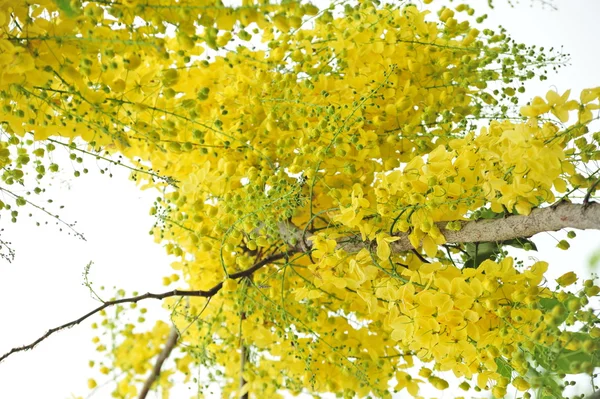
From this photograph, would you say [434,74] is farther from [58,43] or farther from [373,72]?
[58,43]

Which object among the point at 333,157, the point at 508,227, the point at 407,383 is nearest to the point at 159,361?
the point at 407,383

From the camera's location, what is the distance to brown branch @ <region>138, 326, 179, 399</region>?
113cm

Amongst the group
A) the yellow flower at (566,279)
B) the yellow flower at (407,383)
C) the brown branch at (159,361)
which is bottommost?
the yellow flower at (566,279)

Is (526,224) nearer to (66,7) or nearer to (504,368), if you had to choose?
(504,368)

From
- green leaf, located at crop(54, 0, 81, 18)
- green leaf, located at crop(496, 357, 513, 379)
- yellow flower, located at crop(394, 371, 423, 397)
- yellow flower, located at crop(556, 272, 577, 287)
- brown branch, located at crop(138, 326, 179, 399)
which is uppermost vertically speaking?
brown branch, located at crop(138, 326, 179, 399)

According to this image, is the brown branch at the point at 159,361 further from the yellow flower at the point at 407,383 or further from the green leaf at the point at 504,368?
the green leaf at the point at 504,368

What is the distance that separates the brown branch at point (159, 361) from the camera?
1.13 metres

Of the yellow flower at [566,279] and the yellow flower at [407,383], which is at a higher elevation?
the yellow flower at [407,383]

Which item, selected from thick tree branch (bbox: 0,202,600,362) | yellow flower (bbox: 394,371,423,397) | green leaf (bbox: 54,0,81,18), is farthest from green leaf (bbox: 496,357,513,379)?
green leaf (bbox: 54,0,81,18)

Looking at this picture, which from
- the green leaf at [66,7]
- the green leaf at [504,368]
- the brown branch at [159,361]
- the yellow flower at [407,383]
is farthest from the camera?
the brown branch at [159,361]

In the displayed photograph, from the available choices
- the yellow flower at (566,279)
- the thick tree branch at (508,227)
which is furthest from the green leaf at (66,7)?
the yellow flower at (566,279)

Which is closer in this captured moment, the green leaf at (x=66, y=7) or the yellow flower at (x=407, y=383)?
the green leaf at (x=66, y=7)

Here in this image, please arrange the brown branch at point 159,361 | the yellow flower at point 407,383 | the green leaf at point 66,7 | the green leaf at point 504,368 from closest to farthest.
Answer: the green leaf at point 66,7, the green leaf at point 504,368, the yellow flower at point 407,383, the brown branch at point 159,361

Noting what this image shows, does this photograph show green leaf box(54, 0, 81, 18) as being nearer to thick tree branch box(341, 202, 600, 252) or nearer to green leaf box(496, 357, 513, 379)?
thick tree branch box(341, 202, 600, 252)
